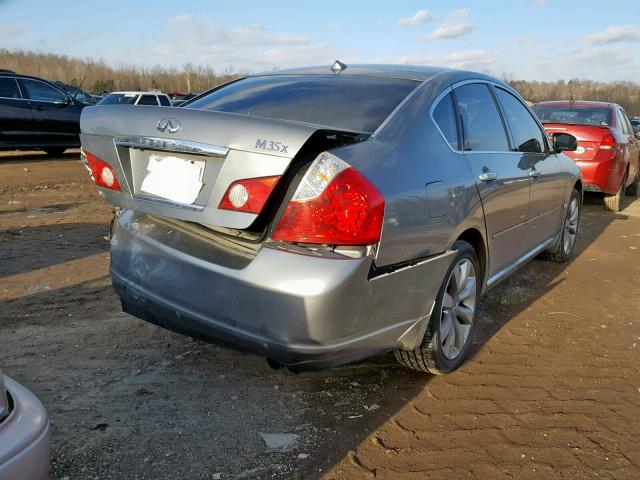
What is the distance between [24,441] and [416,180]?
186 cm

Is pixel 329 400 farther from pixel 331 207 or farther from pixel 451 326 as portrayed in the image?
pixel 331 207

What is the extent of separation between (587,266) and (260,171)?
4.54m

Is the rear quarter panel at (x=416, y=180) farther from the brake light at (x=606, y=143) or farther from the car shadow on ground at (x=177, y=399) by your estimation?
the brake light at (x=606, y=143)

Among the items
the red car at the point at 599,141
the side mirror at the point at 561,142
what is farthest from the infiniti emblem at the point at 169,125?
the red car at the point at 599,141

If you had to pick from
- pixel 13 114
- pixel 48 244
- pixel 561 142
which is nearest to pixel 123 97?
pixel 13 114

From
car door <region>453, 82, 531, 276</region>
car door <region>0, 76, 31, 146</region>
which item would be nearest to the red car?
car door <region>453, 82, 531, 276</region>

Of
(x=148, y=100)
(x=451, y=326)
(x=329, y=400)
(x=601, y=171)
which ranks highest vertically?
(x=148, y=100)

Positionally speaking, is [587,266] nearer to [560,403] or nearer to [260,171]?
[560,403]

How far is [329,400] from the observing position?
9.78 ft

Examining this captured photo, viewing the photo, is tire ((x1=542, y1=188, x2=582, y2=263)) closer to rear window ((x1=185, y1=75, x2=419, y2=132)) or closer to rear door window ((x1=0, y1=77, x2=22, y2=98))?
rear window ((x1=185, y1=75, x2=419, y2=132))

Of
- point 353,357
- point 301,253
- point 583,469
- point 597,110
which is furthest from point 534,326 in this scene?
point 597,110

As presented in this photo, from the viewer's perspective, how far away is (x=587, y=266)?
5.79 meters

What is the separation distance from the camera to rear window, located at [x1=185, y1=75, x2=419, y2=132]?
9.74 feet

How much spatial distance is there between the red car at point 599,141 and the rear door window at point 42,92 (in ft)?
33.4
